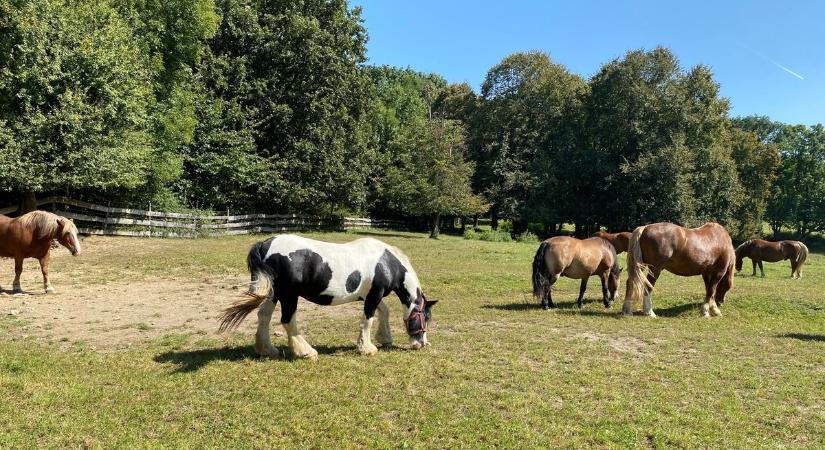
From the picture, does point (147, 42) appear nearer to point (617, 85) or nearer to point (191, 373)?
point (191, 373)

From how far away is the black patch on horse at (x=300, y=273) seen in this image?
699 centimetres

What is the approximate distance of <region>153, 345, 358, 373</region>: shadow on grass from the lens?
6904 mm

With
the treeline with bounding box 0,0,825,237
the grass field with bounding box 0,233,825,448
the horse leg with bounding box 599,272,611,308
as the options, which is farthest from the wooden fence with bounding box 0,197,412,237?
the horse leg with bounding box 599,272,611,308

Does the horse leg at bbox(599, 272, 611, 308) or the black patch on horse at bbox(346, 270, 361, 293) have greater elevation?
the black patch on horse at bbox(346, 270, 361, 293)

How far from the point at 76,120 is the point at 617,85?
39.6 meters

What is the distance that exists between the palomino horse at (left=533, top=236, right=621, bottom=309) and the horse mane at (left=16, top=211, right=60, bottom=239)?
11630 mm

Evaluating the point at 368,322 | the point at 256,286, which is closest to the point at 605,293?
the point at 368,322

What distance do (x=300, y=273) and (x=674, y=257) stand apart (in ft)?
29.3

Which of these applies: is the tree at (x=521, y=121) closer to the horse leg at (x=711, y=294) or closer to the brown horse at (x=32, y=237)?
the horse leg at (x=711, y=294)

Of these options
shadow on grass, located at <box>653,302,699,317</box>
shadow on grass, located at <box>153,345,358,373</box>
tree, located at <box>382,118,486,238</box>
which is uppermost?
tree, located at <box>382,118,486,238</box>

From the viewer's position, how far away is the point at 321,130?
3669cm

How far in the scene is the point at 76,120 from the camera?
19000 millimetres

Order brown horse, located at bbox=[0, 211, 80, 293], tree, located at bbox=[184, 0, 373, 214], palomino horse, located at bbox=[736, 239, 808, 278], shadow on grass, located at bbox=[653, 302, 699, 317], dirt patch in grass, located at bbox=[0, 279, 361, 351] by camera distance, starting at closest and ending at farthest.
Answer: dirt patch in grass, located at bbox=[0, 279, 361, 351] < brown horse, located at bbox=[0, 211, 80, 293] < shadow on grass, located at bbox=[653, 302, 699, 317] < palomino horse, located at bbox=[736, 239, 808, 278] < tree, located at bbox=[184, 0, 373, 214]

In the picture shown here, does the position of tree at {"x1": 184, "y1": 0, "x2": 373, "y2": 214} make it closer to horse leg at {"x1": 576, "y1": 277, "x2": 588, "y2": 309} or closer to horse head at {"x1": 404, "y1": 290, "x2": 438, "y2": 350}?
horse leg at {"x1": 576, "y1": 277, "x2": 588, "y2": 309}
